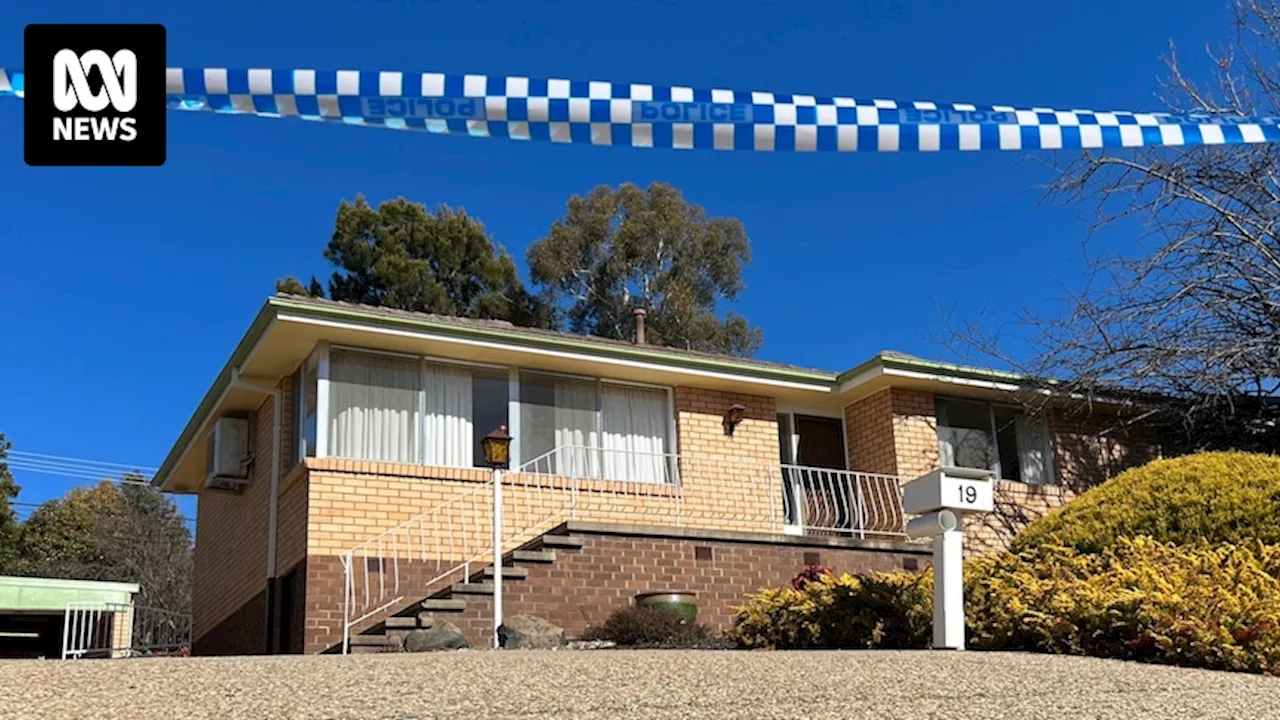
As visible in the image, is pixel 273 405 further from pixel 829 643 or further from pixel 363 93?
pixel 363 93

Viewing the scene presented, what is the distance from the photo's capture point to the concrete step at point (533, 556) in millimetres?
12273

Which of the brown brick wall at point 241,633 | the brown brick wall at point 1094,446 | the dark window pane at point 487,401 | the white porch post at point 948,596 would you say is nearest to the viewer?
the white porch post at point 948,596

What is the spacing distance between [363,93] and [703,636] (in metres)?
6.77

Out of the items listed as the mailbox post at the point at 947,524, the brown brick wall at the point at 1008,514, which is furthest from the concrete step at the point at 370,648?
the brown brick wall at the point at 1008,514

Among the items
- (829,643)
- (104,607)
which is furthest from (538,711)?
(104,607)

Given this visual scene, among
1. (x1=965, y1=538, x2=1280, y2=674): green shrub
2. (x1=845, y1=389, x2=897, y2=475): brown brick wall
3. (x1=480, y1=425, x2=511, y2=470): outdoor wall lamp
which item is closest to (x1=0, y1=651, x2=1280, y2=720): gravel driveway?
(x1=965, y1=538, x2=1280, y2=674): green shrub

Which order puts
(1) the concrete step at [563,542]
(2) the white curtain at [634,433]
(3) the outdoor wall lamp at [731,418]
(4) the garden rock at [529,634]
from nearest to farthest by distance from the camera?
(4) the garden rock at [529,634] → (1) the concrete step at [563,542] → (2) the white curtain at [634,433] → (3) the outdoor wall lamp at [731,418]

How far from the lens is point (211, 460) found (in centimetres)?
1589

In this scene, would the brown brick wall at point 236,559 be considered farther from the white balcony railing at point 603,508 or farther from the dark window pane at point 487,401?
the dark window pane at point 487,401

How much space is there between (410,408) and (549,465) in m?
1.70

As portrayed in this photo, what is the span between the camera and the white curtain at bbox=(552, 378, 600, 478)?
48.0ft

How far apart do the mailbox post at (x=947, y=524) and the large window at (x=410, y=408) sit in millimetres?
5759

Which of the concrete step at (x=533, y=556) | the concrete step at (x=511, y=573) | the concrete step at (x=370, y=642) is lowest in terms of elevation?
the concrete step at (x=370, y=642)

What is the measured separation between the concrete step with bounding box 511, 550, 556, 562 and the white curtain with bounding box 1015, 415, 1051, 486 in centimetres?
735
